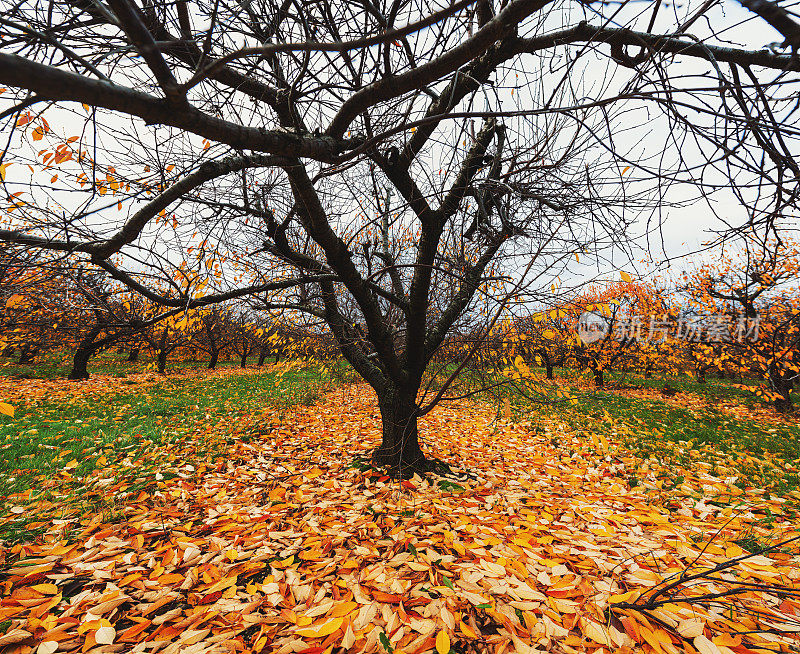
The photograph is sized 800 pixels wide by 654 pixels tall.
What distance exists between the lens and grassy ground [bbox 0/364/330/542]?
11.5 feet

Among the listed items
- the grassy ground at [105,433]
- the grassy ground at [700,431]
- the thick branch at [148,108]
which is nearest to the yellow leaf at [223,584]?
the grassy ground at [105,433]

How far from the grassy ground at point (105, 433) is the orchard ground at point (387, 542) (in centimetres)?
5

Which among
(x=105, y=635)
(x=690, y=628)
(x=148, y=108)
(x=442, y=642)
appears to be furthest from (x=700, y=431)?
(x=148, y=108)

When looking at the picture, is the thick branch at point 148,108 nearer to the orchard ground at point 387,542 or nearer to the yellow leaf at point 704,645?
the orchard ground at point 387,542

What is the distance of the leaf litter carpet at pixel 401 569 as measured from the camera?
1825mm

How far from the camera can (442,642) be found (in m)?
1.77

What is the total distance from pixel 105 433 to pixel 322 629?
18.6 ft

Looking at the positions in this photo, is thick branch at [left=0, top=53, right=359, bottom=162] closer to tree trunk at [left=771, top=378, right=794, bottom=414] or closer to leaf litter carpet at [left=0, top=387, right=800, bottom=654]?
leaf litter carpet at [left=0, top=387, right=800, bottom=654]

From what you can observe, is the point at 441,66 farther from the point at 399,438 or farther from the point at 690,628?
the point at 399,438

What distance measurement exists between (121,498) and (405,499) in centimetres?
297

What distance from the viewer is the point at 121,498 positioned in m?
3.38

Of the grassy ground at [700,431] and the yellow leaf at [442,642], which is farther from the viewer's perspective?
the grassy ground at [700,431]

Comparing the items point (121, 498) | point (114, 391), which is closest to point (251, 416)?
point (121, 498)

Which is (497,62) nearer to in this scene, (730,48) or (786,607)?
(730,48)
